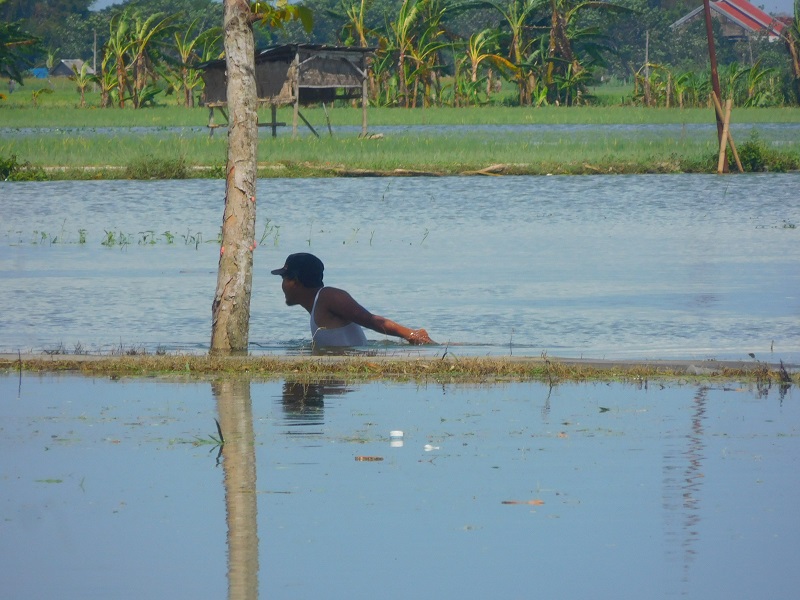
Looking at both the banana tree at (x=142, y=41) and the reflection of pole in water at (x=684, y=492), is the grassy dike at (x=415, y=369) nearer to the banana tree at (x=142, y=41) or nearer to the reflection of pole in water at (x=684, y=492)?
the reflection of pole in water at (x=684, y=492)

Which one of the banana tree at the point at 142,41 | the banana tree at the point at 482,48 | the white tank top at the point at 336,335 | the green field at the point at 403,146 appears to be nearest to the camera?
the white tank top at the point at 336,335

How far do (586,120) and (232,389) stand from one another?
40.5 metres

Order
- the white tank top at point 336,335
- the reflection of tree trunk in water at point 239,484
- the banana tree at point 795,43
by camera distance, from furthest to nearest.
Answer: the banana tree at point 795,43 → the white tank top at point 336,335 → the reflection of tree trunk in water at point 239,484

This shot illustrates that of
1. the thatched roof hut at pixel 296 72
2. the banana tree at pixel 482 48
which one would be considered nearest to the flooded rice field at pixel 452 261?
the thatched roof hut at pixel 296 72

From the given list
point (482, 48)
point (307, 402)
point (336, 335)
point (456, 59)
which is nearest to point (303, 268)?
point (336, 335)

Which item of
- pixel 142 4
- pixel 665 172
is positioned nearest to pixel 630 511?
pixel 665 172

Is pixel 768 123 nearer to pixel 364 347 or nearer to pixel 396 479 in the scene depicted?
pixel 364 347

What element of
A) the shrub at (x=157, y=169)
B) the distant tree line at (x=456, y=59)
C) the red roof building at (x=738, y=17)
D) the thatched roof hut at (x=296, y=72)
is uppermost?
the red roof building at (x=738, y=17)

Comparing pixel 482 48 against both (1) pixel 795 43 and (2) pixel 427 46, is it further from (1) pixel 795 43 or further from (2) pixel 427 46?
(1) pixel 795 43

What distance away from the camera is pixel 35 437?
6.72 m

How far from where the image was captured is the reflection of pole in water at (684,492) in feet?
15.9

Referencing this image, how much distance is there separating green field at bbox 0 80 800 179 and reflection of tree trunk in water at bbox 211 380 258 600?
20950mm

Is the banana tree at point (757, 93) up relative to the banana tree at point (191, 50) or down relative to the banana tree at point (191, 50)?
down

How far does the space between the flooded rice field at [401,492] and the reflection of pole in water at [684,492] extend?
0.01m
